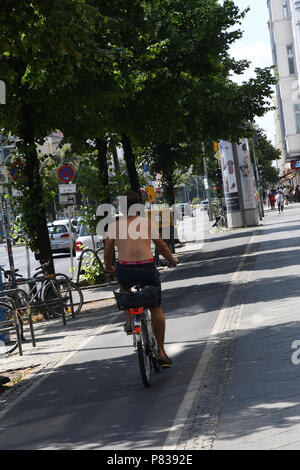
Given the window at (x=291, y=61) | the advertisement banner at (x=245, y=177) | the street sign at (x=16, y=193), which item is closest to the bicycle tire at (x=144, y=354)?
the street sign at (x=16, y=193)

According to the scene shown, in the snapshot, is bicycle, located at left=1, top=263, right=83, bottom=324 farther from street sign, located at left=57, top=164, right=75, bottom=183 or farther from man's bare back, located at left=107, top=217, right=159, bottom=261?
street sign, located at left=57, top=164, right=75, bottom=183

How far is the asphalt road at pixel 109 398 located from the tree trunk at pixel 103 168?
34.3 feet

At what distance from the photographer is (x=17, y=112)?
17125 mm

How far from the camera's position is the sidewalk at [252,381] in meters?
5.60

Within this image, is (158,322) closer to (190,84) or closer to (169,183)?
(190,84)

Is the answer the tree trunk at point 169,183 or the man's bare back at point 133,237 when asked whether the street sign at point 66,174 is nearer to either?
the tree trunk at point 169,183

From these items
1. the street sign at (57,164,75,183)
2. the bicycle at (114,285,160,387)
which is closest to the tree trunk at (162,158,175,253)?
the street sign at (57,164,75,183)

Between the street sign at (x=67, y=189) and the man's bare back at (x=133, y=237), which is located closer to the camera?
the man's bare back at (x=133, y=237)

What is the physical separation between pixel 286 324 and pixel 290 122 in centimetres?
7085

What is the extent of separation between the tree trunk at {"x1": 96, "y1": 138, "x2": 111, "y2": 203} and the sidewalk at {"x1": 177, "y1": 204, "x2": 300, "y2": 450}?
9.92m

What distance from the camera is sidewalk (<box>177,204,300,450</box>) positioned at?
5604mm

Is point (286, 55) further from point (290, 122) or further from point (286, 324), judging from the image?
point (286, 324)

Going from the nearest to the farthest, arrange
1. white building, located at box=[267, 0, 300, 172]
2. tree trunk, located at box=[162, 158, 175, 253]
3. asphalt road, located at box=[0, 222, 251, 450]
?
asphalt road, located at box=[0, 222, 251, 450], tree trunk, located at box=[162, 158, 175, 253], white building, located at box=[267, 0, 300, 172]

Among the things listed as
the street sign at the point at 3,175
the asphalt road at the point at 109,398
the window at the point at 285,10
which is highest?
the window at the point at 285,10
